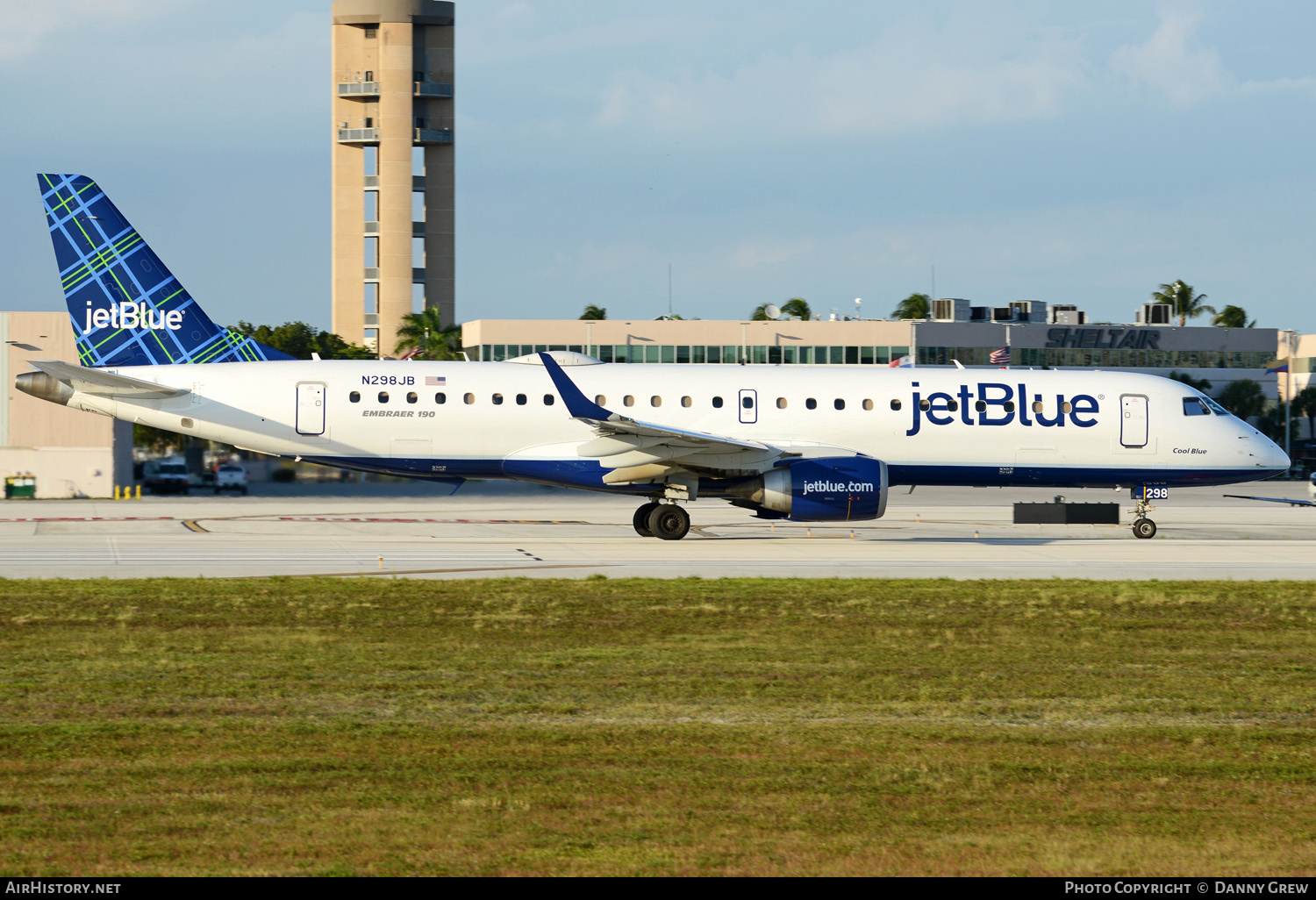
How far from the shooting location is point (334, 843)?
6.87 metres

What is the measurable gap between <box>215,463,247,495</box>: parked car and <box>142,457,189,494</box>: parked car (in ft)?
4.71

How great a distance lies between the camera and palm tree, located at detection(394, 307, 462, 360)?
8562 centimetres

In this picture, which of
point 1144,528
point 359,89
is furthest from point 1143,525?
point 359,89

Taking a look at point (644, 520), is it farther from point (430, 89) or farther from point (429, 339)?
point (430, 89)

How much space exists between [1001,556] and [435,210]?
105 meters

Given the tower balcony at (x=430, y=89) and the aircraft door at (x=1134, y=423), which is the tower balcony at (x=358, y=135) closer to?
the tower balcony at (x=430, y=89)

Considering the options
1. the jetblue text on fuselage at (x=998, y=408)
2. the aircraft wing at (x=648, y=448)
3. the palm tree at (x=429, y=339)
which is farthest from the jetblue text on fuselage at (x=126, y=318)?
the palm tree at (x=429, y=339)

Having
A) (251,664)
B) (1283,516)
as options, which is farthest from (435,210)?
(251,664)

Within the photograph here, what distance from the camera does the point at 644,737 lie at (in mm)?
9602

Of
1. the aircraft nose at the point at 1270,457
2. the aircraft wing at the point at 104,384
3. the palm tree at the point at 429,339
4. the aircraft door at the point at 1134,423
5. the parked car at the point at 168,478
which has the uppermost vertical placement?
the palm tree at the point at 429,339

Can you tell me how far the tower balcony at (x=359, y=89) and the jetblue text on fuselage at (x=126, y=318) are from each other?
96.3 metres

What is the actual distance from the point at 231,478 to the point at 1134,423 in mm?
39369

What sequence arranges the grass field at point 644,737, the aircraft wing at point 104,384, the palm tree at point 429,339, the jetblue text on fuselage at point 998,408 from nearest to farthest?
the grass field at point 644,737, the aircraft wing at point 104,384, the jetblue text on fuselage at point 998,408, the palm tree at point 429,339

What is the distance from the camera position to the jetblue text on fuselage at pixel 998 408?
28.4 m
